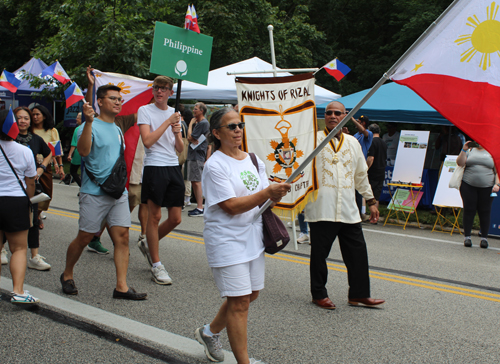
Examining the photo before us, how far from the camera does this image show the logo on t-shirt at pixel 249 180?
11.0ft

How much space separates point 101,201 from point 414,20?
2040 cm

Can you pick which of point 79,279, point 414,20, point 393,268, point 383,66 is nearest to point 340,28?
point 383,66

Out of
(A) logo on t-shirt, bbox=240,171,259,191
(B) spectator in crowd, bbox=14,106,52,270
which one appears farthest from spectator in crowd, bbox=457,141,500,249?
(B) spectator in crowd, bbox=14,106,52,270

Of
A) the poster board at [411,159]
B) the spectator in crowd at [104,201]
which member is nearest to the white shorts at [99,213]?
the spectator in crowd at [104,201]

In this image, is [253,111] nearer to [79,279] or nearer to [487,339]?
[79,279]

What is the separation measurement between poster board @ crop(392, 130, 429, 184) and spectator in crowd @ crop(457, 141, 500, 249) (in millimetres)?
2388

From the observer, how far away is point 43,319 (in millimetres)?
4352

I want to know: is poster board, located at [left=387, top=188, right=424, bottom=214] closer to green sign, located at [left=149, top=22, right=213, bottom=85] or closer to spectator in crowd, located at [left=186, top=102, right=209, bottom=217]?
spectator in crowd, located at [left=186, top=102, right=209, bottom=217]

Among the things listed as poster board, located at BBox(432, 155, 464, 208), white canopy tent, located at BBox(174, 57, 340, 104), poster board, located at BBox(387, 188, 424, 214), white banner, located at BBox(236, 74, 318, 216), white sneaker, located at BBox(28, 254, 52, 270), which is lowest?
white sneaker, located at BBox(28, 254, 52, 270)

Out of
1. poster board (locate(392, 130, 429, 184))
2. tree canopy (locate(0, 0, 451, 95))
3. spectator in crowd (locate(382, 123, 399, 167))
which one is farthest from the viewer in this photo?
tree canopy (locate(0, 0, 451, 95))

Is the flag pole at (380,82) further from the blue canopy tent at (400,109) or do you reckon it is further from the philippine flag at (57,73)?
the blue canopy tent at (400,109)

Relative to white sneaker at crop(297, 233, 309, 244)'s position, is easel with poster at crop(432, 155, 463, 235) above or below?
above

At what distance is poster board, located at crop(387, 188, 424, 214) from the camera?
10.7m

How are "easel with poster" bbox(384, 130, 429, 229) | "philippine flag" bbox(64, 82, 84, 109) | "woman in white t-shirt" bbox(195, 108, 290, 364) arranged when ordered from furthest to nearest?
"easel with poster" bbox(384, 130, 429, 229) → "philippine flag" bbox(64, 82, 84, 109) → "woman in white t-shirt" bbox(195, 108, 290, 364)
